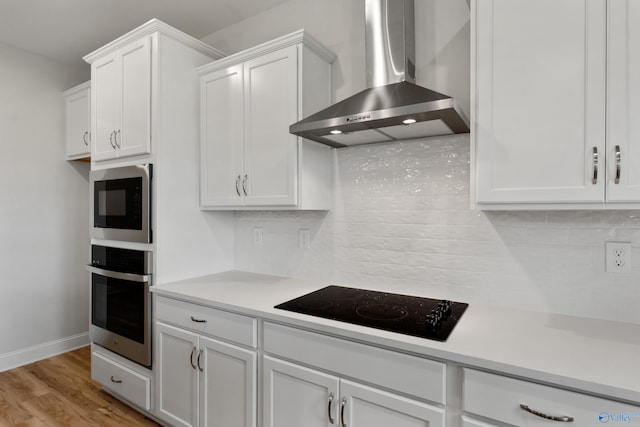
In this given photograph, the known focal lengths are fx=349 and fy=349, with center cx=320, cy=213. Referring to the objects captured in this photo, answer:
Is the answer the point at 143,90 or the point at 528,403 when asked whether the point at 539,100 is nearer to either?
the point at 528,403

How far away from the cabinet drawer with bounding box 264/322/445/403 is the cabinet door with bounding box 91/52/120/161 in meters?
1.75

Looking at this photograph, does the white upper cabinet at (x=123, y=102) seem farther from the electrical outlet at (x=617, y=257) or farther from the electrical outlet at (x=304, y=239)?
the electrical outlet at (x=617, y=257)

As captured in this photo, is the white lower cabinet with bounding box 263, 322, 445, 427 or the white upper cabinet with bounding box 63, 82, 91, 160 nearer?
the white lower cabinet with bounding box 263, 322, 445, 427

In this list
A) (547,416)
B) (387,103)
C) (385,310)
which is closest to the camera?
(547,416)


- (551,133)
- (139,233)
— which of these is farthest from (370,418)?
(139,233)

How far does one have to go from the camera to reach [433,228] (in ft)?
6.09

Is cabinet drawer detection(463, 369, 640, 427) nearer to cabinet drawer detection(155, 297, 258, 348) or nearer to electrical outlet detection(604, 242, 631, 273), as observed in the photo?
electrical outlet detection(604, 242, 631, 273)

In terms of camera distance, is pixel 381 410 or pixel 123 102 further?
pixel 123 102

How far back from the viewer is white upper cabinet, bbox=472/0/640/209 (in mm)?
1174

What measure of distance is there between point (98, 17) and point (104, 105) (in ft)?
2.27

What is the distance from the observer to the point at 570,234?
1530mm

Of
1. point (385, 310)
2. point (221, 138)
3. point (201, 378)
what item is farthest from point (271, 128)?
point (201, 378)

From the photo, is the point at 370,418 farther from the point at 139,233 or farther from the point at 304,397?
the point at 139,233

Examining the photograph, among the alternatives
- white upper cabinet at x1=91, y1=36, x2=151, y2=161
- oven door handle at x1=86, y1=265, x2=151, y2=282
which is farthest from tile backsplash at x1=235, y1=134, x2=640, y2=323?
white upper cabinet at x1=91, y1=36, x2=151, y2=161
